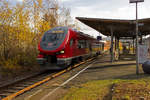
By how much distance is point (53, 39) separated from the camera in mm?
11742

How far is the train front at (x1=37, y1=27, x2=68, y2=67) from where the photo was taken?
11.0 meters

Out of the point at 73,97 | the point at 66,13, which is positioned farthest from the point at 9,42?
the point at 66,13

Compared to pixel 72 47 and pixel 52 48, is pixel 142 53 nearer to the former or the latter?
pixel 72 47

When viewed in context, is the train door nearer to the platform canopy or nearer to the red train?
the red train

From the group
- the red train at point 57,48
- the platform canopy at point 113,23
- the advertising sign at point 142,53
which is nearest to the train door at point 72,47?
the red train at point 57,48

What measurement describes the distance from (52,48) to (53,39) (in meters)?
0.89

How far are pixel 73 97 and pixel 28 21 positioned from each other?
40.5 ft

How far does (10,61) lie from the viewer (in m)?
13.3

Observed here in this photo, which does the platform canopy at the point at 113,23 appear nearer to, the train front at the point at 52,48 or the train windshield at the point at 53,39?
the train windshield at the point at 53,39

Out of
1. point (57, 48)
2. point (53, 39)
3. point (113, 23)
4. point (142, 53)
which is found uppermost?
point (113, 23)

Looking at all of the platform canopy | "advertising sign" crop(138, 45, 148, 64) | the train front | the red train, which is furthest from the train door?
"advertising sign" crop(138, 45, 148, 64)

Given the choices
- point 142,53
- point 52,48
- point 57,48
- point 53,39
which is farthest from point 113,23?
point 52,48

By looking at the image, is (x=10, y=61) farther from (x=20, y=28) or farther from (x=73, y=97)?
(x=73, y=97)

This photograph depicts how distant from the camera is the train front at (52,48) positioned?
1100cm
